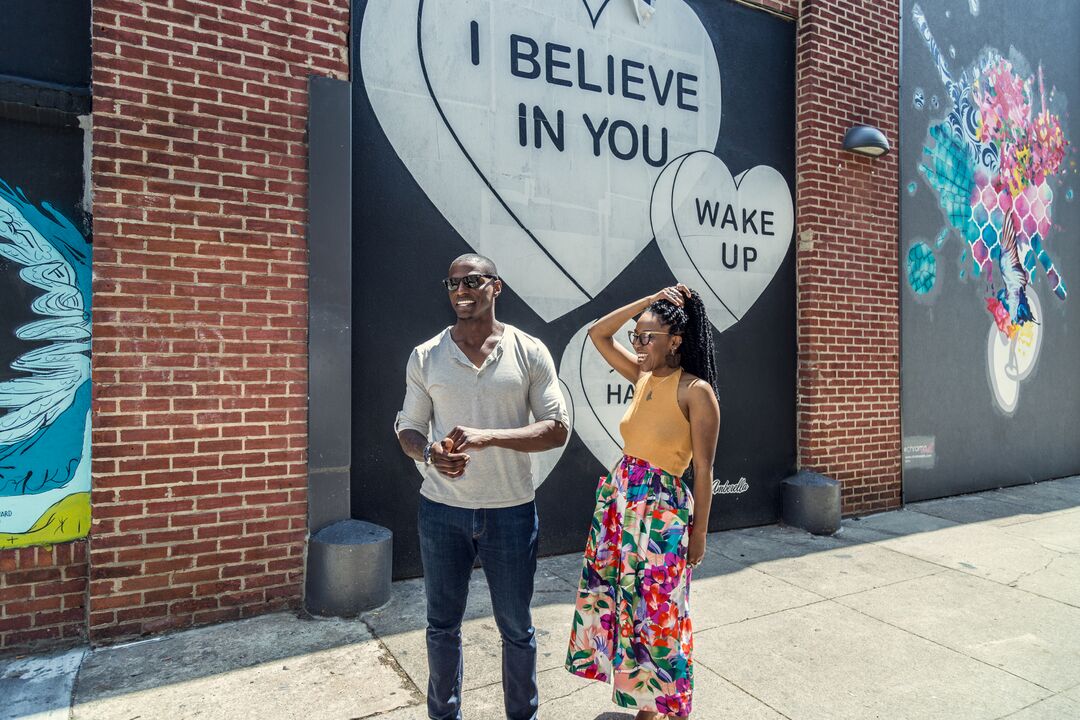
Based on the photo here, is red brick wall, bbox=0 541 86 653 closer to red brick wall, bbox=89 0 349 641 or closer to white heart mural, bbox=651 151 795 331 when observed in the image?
red brick wall, bbox=89 0 349 641

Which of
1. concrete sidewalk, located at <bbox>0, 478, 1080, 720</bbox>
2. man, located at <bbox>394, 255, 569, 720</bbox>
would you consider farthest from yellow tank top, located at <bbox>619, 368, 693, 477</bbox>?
concrete sidewalk, located at <bbox>0, 478, 1080, 720</bbox>

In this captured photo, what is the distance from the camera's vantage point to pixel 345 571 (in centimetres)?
379

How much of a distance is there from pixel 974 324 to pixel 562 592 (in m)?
5.65

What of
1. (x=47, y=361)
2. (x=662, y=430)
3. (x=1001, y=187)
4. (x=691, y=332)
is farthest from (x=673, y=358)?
(x=1001, y=187)

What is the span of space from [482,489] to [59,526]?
2.47 metres

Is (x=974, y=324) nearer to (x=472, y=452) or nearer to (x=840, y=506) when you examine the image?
(x=840, y=506)

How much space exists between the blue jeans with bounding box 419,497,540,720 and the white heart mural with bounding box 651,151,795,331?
11.3 feet

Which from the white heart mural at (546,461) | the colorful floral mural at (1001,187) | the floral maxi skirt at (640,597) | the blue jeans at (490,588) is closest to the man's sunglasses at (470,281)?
the blue jeans at (490,588)

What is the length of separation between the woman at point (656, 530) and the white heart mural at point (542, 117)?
214cm

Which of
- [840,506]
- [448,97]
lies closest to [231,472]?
[448,97]

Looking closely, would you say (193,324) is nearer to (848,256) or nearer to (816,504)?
(816,504)

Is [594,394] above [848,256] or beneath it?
beneath

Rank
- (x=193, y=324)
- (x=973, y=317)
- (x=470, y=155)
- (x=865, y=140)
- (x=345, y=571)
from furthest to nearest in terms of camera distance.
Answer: (x=973, y=317)
(x=865, y=140)
(x=470, y=155)
(x=345, y=571)
(x=193, y=324)

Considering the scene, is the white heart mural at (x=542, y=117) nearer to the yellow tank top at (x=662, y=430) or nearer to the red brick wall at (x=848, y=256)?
the red brick wall at (x=848, y=256)
